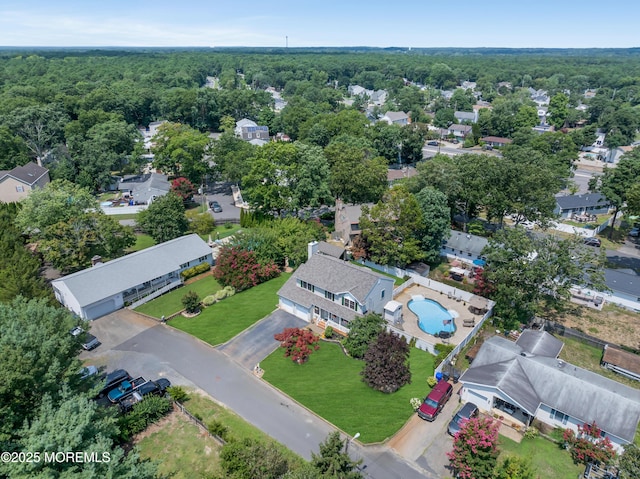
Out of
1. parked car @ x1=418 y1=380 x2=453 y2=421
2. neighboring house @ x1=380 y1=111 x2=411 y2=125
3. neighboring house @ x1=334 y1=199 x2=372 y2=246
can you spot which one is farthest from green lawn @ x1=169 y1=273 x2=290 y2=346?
neighboring house @ x1=380 y1=111 x2=411 y2=125

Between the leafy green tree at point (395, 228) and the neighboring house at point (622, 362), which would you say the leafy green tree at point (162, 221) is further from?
the neighboring house at point (622, 362)

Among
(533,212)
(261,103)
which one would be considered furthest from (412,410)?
(261,103)

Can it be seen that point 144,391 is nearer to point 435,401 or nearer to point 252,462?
point 252,462

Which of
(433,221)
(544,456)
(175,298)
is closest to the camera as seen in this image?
(544,456)

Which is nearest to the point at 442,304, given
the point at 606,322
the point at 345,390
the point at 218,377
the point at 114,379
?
the point at 606,322

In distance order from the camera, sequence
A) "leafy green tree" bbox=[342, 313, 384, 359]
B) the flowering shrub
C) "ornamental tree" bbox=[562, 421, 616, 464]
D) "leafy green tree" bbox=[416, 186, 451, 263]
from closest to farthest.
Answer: "ornamental tree" bbox=[562, 421, 616, 464], "leafy green tree" bbox=[342, 313, 384, 359], the flowering shrub, "leafy green tree" bbox=[416, 186, 451, 263]

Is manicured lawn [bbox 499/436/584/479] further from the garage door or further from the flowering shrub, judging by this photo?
the garage door

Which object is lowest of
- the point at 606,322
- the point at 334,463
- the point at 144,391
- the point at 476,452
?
the point at 606,322

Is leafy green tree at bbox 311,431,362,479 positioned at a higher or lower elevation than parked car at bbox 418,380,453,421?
higher
